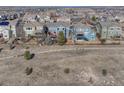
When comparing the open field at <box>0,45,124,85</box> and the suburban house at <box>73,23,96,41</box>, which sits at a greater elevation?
the suburban house at <box>73,23,96,41</box>

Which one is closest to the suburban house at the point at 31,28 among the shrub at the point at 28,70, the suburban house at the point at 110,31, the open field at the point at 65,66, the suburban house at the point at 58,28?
the suburban house at the point at 58,28

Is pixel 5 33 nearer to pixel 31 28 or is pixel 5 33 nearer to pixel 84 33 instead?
pixel 31 28

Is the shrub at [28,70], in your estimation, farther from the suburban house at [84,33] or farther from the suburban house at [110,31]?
the suburban house at [110,31]

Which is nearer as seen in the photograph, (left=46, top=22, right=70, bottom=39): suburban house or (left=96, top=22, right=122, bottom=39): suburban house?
(left=96, top=22, right=122, bottom=39): suburban house

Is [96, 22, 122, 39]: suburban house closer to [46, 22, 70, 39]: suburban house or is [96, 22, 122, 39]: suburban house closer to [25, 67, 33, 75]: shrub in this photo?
[46, 22, 70, 39]: suburban house

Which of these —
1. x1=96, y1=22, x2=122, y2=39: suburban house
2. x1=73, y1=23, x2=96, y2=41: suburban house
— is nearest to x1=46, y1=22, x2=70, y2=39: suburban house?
x1=73, y1=23, x2=96, y2=41: suburban house

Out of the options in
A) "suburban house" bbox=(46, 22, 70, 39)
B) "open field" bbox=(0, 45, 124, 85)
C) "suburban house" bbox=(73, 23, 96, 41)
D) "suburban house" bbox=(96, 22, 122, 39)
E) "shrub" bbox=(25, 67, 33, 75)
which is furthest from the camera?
"suburban house" bbox=(46, 22, 70, 39)

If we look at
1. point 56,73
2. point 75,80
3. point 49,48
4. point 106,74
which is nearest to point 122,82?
point 106,74
